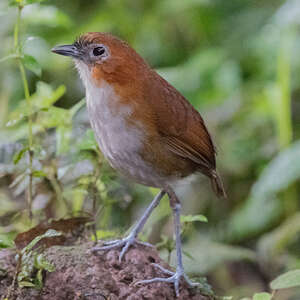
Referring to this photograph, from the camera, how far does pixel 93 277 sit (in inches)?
110

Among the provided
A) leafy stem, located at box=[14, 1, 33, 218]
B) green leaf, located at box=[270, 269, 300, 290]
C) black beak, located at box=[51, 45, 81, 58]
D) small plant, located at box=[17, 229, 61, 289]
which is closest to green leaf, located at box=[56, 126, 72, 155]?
leafy stem, located at box=[14, 1, 33, 218]

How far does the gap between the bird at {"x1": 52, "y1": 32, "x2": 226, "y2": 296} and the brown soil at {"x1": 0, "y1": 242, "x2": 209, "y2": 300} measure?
0.04 metres

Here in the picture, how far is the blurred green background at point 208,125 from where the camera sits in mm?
3352

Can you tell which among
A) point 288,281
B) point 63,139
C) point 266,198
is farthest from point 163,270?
point 266,198

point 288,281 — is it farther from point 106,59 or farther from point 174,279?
point 106,59

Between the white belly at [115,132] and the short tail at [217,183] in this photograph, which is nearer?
the white belly at [115,132]

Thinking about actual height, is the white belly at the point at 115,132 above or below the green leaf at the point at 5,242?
above

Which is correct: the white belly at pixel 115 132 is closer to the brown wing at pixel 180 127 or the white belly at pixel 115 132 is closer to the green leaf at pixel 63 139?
the brown wing at pixel 180 127

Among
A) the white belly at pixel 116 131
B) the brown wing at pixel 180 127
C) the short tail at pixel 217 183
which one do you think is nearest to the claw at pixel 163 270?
the white belly at pixel 116 131

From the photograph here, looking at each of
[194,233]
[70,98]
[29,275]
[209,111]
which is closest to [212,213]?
[194,233]

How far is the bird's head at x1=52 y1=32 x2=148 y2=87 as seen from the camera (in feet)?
9.95

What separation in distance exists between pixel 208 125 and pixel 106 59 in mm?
2569

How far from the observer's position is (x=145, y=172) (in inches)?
120

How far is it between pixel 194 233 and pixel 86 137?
1802mm
